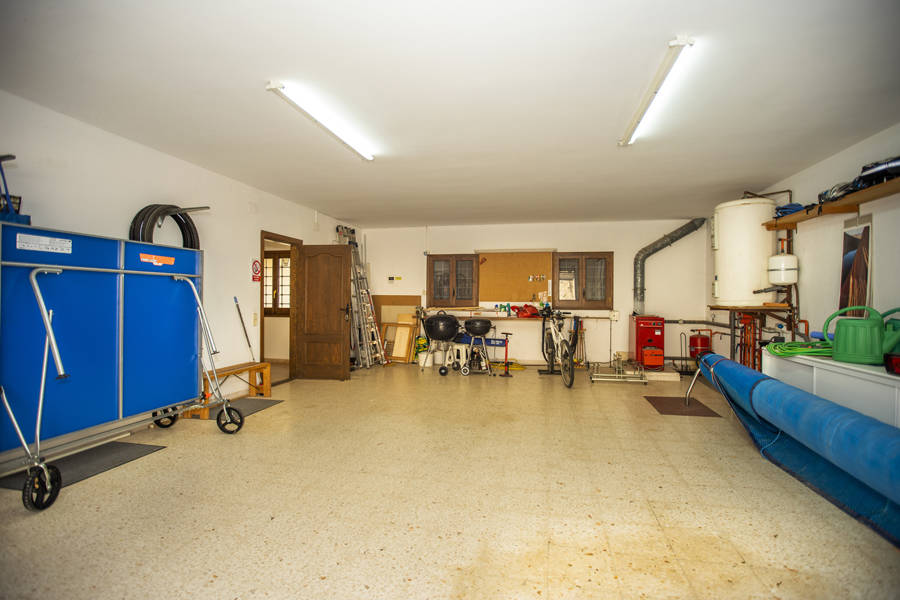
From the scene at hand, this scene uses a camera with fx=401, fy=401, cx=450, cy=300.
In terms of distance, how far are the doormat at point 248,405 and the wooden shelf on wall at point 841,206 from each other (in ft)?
20.3

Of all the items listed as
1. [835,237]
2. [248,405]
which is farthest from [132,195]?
[835,237]

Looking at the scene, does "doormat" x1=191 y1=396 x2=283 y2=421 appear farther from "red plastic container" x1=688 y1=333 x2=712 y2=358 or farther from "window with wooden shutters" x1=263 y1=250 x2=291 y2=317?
"red plastic container" x1=688 y1=333 x2=712 y2=358

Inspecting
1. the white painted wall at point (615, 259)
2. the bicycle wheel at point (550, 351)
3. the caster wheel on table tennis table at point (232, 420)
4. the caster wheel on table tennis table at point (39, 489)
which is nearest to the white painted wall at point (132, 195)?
the caster wheel on table tennis table at point (232, 420)

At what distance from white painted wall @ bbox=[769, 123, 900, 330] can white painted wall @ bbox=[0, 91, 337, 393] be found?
6.81 m

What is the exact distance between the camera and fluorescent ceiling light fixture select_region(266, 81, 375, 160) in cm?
289

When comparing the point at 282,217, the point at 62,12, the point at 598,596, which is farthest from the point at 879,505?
the point at 282,217

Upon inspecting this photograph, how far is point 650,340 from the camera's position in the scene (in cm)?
687

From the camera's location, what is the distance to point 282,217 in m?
6.18

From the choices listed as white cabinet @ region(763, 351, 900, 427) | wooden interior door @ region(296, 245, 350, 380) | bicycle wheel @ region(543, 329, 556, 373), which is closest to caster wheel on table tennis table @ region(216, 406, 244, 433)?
wooden interior door @ region(296, 245, 350, 380)

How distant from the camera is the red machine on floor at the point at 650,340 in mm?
Answer: 6785

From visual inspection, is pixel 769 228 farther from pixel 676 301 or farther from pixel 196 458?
pixel 196 458

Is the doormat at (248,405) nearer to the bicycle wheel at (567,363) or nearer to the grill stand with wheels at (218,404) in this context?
the grill stand with wheels at (218,404)

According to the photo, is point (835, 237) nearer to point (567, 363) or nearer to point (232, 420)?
point (567, 363)

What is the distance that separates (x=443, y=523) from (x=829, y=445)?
2.29m
